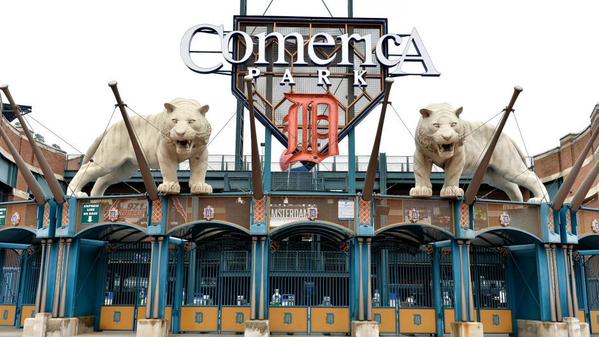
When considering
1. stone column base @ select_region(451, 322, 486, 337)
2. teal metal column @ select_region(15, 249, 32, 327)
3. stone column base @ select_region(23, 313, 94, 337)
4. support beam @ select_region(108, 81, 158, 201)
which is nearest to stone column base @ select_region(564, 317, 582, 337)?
stone column base @ select_region(451, 322, 486, 337)

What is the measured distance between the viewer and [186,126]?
20188mm

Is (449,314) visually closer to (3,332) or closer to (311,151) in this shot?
(311,151)

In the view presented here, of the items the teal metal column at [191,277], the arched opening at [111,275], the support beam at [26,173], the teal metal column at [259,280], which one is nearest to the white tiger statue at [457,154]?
the teal metal column at [259,280]

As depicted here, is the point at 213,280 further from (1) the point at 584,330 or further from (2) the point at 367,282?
(1) the point at 584,330

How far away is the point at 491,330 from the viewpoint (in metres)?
23.0

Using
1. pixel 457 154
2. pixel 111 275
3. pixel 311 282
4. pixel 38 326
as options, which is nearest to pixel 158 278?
pixel 38 326

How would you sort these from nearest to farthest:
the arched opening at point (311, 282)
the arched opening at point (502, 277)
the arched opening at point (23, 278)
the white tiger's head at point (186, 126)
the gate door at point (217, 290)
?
1. the white tiger's head at point (186, 126)
2. the arched opening at point (311, 282)
3. the arched opening at point (502, 277)
4. the gate door at point (217, 290)
5. the arched opening at point (23, 278)

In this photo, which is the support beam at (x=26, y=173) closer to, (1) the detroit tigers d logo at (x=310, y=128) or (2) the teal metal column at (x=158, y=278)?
(2) the teal metal column at (x=158, y=278)

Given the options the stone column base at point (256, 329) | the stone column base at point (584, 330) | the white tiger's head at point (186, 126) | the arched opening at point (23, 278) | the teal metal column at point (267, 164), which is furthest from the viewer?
the arched opening at point (23, 278)

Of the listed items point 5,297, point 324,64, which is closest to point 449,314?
point 324,64

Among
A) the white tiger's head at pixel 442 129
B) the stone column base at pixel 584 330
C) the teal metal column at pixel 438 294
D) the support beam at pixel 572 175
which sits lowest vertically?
the stone column base at pixel 584 330

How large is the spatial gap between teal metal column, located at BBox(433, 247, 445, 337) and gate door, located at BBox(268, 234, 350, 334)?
3426 mm

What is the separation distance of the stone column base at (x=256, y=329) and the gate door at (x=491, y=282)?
29.6ft

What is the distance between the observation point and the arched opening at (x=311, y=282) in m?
22.2
